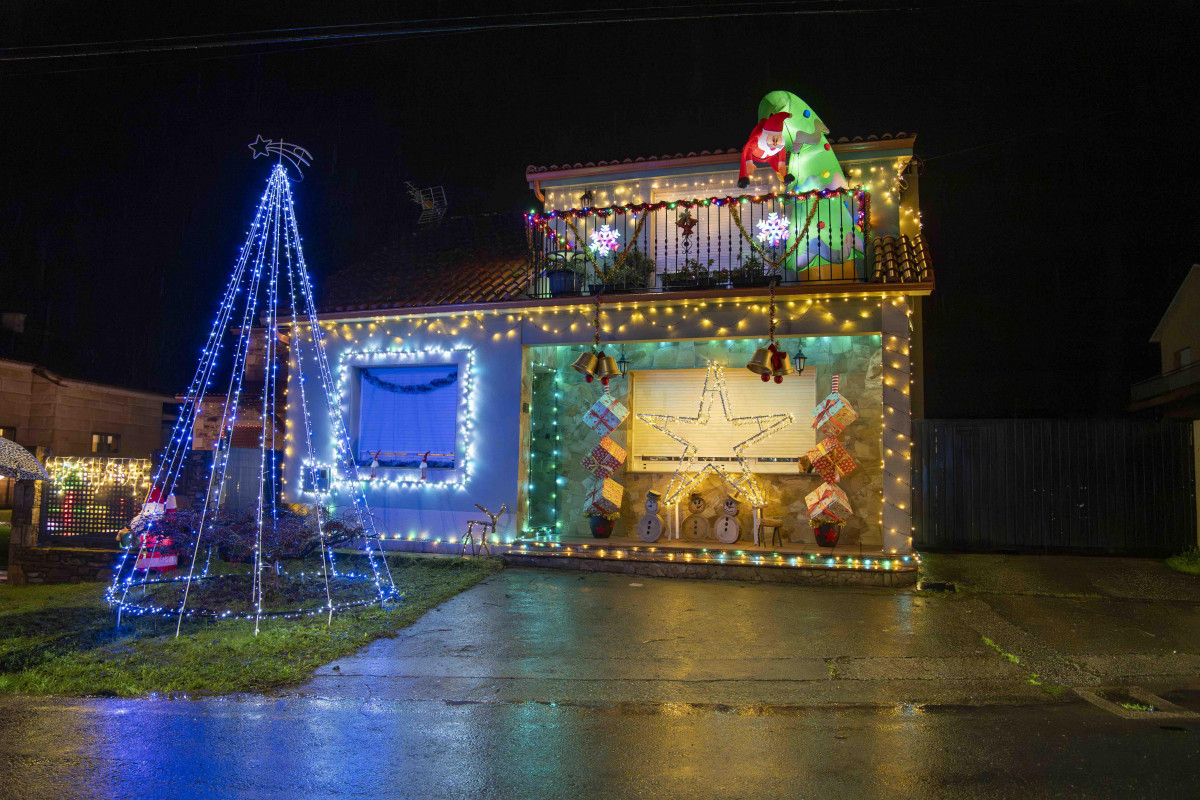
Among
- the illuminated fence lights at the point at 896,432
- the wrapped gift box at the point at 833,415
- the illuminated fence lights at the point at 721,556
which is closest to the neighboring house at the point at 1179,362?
the illuminated fence lights at the point at 896,432

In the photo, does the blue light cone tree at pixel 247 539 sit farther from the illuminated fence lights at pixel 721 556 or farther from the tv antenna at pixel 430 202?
the tv antenna at pixel 430 202

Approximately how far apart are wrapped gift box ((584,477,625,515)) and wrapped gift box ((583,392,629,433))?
823 mm

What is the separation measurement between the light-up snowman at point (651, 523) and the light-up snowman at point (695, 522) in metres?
0.45

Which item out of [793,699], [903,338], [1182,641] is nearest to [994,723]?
[793,699]

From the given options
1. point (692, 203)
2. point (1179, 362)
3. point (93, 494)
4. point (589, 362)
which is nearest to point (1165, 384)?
point (1179, 362)

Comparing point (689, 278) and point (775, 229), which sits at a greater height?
point (775, 229)

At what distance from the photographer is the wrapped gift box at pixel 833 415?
33.4 feet

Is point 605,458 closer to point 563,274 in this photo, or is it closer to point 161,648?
point 563,274

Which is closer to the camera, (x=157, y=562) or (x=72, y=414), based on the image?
(x=157, y=562)

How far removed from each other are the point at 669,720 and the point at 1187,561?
9.75m

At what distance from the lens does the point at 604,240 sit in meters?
11.8

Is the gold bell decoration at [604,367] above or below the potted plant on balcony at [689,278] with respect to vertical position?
below

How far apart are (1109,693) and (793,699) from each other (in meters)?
2.44

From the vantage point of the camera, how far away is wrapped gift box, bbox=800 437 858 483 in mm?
10305
